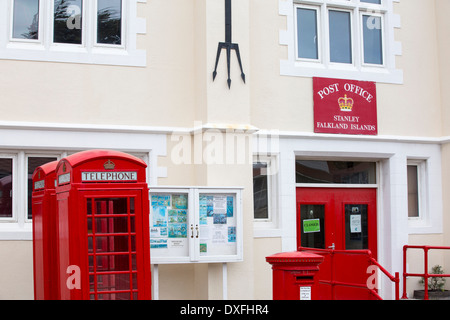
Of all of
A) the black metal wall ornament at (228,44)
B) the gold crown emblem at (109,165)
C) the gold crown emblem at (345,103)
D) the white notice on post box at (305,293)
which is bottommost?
the white notice on post box at (305,293)

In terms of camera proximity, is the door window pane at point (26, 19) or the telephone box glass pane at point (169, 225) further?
the door window pane at point (26, 19)

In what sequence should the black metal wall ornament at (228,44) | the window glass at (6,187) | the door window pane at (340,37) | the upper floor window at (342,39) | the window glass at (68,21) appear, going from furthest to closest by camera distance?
the door window pane at (340,37) < the upper floor window at (342,39) < the black metal wall ornament at (228,44) < the window glass at (68,21) < the window glass at (6,187)

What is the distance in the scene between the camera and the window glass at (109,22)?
10.4 metres

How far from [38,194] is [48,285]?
1316 millimetres

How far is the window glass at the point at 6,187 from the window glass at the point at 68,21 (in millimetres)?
2098

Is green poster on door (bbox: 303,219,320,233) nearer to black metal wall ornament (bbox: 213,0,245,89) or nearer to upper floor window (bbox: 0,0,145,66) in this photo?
black metal wall ornament (bbox: 213,0,245,89)

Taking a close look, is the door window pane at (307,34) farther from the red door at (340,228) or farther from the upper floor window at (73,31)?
the upper floor window at (73,31)

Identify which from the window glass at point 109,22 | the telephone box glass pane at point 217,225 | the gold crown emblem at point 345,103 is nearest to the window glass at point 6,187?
the window glass at point 109,22

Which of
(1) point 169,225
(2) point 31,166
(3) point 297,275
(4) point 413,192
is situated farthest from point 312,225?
(2) point 31,166

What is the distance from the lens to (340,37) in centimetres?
1182

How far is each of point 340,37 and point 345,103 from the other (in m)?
1.28
